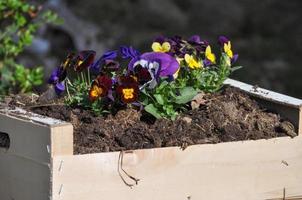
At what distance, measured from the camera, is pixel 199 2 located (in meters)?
7.14

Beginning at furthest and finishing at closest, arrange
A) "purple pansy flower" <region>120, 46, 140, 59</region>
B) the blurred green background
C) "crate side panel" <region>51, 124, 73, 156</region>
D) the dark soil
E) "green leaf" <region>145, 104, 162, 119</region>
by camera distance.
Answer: the blurred green background, "purple pansy flower" <region>120, 46, 140, 59</region>, "green leaf" <region>145, 104, 162, 119</region>, the dark soil, "crate side panel" <region>51, 124, 73, 156</region>

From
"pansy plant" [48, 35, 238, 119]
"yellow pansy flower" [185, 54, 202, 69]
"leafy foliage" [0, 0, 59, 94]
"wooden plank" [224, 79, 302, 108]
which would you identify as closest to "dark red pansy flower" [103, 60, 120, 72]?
"pansy plant" [48, 35, 238, 119]

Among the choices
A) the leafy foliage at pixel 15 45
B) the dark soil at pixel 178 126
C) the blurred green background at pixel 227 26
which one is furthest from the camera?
the blurred green background at pixel 227 26

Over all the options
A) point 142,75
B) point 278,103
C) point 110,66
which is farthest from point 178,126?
point 278,103

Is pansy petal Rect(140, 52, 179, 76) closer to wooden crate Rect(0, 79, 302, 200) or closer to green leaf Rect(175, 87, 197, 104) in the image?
green leaf Rect(175, 87, 197, 104)

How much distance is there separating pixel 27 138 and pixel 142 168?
33 centimetres

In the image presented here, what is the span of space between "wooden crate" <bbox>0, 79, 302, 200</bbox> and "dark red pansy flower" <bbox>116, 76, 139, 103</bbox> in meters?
0.21

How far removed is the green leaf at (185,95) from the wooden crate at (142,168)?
221 millimetres

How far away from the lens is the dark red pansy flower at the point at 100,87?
84.3 inches

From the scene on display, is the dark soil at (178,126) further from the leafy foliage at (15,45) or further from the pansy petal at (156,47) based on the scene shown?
the leafy foliage at (15,45)

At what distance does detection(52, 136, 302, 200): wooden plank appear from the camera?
191 cm

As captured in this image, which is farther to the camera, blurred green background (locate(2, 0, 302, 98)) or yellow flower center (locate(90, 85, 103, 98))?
blurred green background (locate(2, 0, 302, 98))

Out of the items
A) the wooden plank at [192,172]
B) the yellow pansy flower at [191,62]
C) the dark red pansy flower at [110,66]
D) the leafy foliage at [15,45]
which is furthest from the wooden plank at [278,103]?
the leafy foliage at [15,45]

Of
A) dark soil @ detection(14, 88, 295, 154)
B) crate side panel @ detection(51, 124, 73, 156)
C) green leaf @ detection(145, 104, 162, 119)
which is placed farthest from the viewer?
green leaf @ detection(145, 104, 162, 119)
